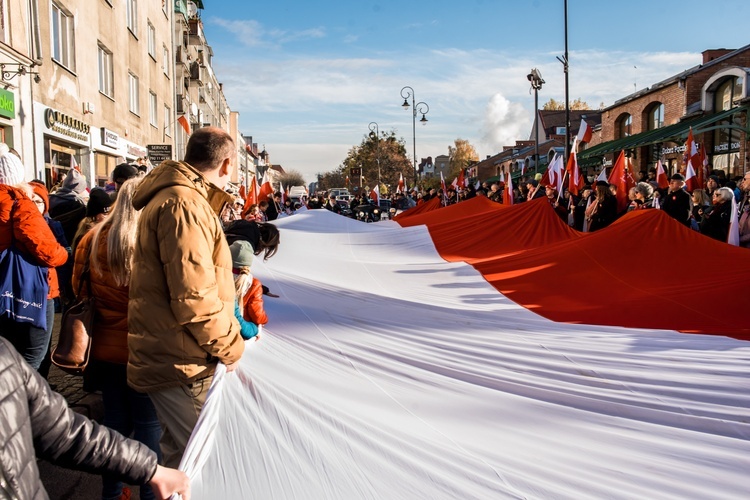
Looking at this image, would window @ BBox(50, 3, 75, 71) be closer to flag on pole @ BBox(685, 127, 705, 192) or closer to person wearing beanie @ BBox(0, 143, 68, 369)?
person wearing beanie @ BBox(0, 143, 68, 369)

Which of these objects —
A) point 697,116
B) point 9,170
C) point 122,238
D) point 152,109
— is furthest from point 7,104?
point 697,116

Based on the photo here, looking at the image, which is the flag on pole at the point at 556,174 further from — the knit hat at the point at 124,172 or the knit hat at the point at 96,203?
the knit hat at the point at 96,203

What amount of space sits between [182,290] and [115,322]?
113cm

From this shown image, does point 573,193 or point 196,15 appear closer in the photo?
point 573,193

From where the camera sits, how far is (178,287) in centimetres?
255

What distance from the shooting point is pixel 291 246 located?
887 cm

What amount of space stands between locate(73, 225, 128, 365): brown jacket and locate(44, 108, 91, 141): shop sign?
13302mm

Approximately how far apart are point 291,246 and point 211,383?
6128 mm

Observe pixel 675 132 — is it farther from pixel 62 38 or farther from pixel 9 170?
pixel 9 170

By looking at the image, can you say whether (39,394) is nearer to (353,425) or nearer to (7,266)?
(353,425)

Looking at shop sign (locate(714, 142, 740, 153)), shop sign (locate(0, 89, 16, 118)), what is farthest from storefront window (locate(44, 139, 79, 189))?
shop sign (locate(714, 142, 740, 153))

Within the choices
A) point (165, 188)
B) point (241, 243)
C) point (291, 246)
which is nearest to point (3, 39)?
point (291, 246)

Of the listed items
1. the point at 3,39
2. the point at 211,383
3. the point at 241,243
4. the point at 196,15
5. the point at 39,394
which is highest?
the point at 196,15

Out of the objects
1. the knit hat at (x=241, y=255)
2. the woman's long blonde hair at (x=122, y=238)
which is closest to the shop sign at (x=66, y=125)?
the knit hat at (x=241, y=255)
